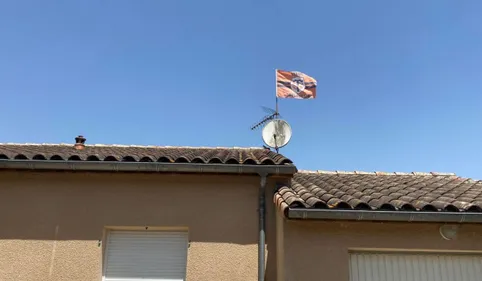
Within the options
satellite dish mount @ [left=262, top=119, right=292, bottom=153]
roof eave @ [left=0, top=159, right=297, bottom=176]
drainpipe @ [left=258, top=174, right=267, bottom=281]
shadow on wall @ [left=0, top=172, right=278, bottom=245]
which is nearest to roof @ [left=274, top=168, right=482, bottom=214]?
drainpipe @ [left=258, top=174, right=267, bottom=281]

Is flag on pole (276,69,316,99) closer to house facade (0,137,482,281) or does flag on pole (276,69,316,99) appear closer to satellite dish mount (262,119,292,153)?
satellite dish mount (262,119,292,153)

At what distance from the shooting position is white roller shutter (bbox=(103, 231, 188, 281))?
6.87m

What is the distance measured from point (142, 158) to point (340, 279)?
14.1 feet

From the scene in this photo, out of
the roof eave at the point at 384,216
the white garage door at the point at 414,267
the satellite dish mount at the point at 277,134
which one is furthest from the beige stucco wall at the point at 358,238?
the satellite dish mount at the point at 277,134

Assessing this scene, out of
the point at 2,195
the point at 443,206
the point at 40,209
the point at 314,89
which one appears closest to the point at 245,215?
the point at 443,206

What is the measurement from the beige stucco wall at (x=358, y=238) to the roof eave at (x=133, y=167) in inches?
57.8

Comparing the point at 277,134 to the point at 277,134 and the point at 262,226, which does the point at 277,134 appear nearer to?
the point at 277,134

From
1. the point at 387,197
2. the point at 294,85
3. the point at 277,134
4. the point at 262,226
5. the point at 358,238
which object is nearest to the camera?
the point at 358,238

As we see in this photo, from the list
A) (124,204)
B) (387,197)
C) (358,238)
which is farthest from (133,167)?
(387,197)

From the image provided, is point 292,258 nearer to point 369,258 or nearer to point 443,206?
point 369,258

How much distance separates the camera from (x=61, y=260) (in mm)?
6719

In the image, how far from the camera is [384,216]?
18.5 feet

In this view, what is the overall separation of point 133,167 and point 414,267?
5.44 m

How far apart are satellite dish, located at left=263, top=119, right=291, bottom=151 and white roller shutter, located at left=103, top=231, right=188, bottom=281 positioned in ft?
15.9
